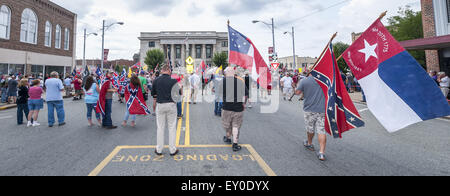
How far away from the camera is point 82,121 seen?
24.9 ft

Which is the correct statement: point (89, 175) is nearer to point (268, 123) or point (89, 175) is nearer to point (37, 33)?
Answer: point (268, 123)

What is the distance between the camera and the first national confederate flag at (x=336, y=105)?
395 centimetres

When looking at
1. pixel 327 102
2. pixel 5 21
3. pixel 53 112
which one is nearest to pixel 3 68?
pixel 5 21

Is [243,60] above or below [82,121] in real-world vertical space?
above

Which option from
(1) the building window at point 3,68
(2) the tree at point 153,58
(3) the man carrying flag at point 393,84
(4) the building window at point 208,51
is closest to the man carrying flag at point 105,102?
(3) the man carrying flag at point 393,84

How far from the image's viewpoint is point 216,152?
436 cm

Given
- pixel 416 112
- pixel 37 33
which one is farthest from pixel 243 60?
pixel 37 33

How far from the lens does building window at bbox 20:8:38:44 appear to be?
64.4 feet

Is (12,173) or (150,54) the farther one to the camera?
(150,54)

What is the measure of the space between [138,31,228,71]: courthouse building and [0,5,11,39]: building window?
147ft

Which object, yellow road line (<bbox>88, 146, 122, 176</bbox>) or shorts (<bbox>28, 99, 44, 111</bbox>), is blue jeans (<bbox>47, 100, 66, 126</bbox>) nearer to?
shorts (<bbox>28, 99, 44, 111</bbox>)

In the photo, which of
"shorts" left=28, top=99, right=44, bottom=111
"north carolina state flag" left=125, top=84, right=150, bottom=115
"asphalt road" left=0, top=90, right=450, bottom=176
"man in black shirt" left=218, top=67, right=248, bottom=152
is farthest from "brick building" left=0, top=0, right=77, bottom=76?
"man in black shirt" left=218, top=67, right=248, bottom=152
